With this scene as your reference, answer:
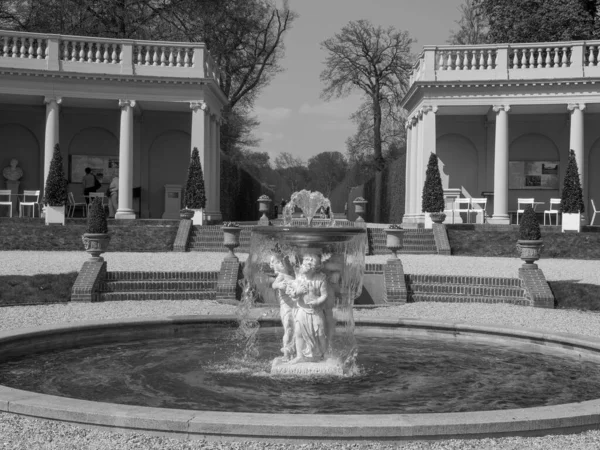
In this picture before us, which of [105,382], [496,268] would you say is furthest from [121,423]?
[496,268]

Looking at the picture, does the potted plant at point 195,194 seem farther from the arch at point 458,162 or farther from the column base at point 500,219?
the column base at point 500,219

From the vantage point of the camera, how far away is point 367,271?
1708cm

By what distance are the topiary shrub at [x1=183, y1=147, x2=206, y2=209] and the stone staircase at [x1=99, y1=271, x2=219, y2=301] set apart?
10682 mm

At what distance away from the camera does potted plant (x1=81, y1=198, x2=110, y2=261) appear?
1648 centimetres

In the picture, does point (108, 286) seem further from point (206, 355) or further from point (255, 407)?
point (255, 407)

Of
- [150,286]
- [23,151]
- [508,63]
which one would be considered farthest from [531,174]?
[23,151]

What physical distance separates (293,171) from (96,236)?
11600cm

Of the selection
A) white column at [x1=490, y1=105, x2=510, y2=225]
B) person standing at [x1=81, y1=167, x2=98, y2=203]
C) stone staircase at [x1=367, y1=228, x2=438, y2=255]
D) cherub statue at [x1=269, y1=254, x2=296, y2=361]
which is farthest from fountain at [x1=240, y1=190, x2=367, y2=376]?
person standing at [x1=81, y1=167, x2=98, y2=203]

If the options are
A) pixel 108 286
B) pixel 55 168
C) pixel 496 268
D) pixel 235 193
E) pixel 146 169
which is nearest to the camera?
pixel 108 286

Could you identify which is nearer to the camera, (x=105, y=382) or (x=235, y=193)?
(x=105, y=382)

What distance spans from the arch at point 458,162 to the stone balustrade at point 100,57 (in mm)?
10648

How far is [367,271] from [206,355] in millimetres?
7449

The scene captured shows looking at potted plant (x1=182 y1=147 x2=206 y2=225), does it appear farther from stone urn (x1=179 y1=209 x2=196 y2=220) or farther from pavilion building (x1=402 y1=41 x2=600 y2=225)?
pavilion building (x1=402 y1=41 x2=600 y2=225)

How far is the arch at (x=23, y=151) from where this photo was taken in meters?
32.3
